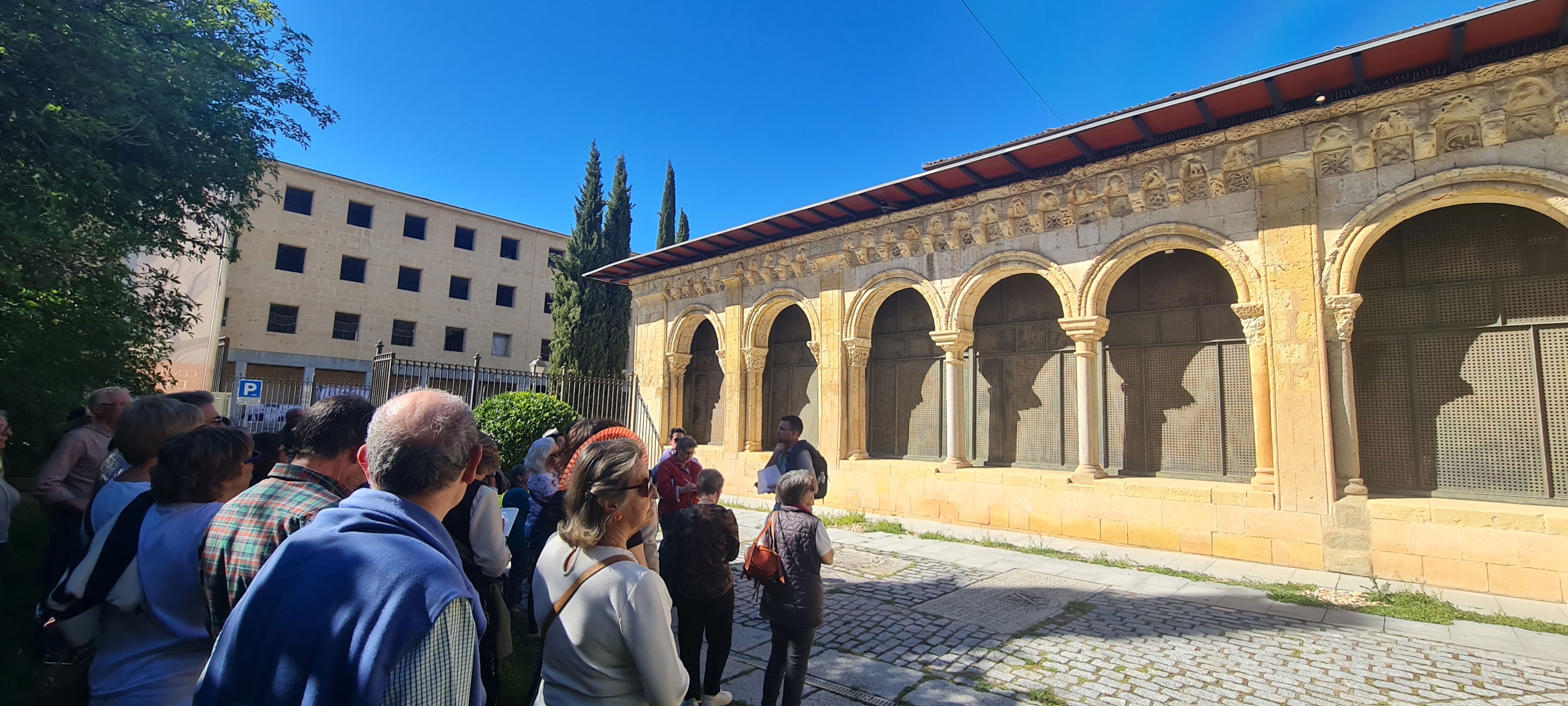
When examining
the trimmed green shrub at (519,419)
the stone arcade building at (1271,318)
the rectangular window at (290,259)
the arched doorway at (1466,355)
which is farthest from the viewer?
the rectangular window at (290,259)

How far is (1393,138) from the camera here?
7.19 metres

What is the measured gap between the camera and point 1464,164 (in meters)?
6.85

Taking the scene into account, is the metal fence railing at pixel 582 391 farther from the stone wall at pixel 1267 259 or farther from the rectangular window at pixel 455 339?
the rectangular window at pixel 455 339

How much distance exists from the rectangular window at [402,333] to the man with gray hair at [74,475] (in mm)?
26652

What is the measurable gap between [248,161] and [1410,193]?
1269 cm

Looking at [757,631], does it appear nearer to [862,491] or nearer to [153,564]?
[153,564]

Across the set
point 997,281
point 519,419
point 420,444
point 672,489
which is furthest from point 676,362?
point 420,444

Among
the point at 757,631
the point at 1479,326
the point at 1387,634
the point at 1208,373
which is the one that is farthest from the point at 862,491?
the point at 1479,326

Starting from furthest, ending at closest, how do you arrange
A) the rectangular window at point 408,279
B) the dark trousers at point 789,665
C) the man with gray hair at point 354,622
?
the rectangular window at point 408,279 → the dark trousers at point 789,665 → the man with gray hair at point 354,622

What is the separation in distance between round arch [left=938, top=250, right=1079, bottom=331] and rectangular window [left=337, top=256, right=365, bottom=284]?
2675 cm

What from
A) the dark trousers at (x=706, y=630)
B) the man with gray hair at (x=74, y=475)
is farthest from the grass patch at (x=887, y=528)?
the man with gray hair at (x=74, y=475)

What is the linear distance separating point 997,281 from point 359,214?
28142 mm

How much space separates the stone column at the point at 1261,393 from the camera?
25.4 feet

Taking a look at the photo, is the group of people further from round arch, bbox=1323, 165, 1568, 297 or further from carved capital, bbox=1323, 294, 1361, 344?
round arch, bbox=1323, 165, 1568, 297
